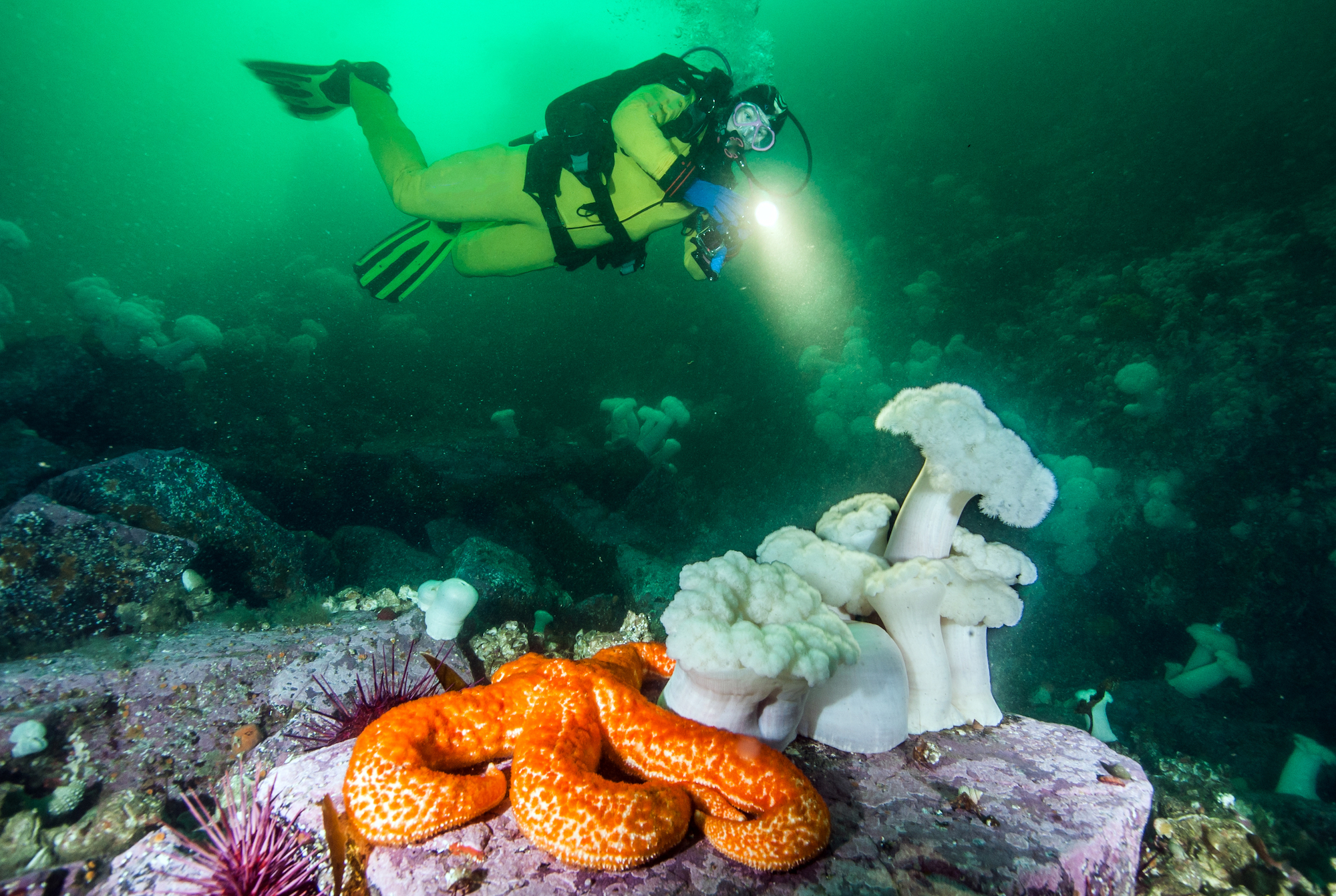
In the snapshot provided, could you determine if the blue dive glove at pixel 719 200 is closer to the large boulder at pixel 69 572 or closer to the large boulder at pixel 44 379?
the large boulder at pixel 69 572

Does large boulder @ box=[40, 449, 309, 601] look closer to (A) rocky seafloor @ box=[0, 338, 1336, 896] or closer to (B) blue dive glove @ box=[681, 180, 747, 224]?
(A) rocky seafloor @ box=[0, 338, 1336, 896]

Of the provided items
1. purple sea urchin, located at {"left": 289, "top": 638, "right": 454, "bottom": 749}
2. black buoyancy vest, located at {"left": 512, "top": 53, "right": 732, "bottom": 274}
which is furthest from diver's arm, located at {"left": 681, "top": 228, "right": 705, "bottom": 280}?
purple sea urchin, located at {"left": 289, "top": 638, "right": 454, "bottom": 749}

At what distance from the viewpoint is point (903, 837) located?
1854mm

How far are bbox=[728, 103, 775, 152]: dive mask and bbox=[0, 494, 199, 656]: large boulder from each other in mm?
6345

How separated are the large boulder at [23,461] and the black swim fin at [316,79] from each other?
18.1 ft

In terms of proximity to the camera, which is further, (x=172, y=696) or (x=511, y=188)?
(x=511, y=188)

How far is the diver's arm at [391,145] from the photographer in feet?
21.1

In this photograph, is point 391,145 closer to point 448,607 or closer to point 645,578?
point 448,607

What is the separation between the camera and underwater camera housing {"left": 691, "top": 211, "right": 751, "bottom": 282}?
5.30 metres

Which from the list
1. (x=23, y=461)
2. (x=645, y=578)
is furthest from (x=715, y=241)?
(x=23, y=461)

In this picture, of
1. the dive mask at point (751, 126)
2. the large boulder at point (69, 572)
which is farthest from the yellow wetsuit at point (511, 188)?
the large boulder at point (69, 572)

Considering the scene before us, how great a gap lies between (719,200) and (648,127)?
3.21ft

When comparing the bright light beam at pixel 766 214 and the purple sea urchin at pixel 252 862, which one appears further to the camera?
the bright light beam at pixel 766 214

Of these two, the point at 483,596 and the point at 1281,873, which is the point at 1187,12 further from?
the point at 483,596
